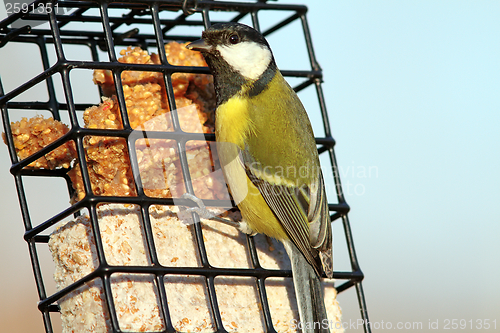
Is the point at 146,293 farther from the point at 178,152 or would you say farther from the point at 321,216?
the point at 321,216

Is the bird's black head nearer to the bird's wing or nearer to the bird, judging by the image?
the bird

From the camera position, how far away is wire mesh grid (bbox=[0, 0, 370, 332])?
2221mm

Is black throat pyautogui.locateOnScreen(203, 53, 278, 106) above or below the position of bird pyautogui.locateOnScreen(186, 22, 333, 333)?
above

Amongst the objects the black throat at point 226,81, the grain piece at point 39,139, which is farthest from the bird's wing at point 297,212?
the grain piece at point 39,139

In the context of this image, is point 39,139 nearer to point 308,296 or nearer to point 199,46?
point 199,46

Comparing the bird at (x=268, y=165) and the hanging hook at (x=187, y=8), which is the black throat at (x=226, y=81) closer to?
the bird at (x=268, y=165)

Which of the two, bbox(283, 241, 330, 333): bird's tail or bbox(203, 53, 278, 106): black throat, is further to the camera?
bbox(203, 53, 278, 106): black throat

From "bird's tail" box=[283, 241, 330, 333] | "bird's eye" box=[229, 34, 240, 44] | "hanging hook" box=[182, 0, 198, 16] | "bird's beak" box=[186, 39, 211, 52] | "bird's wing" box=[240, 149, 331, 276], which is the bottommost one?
"bird's tail" box=[283, 241, 330, 333]

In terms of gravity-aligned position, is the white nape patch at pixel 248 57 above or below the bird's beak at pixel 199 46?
below

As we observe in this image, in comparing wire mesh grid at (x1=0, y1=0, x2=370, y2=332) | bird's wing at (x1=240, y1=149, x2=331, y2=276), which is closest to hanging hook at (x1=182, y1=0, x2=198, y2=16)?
wire mesh grid at (x1=0, y1=0, x2=370, y2=332)

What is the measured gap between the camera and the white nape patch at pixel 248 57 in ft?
8.82

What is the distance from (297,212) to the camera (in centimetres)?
266

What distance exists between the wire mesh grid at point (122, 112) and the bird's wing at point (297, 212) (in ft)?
0.54

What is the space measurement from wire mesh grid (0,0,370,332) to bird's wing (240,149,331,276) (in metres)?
0.16
